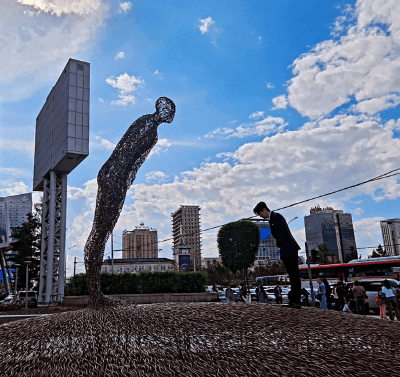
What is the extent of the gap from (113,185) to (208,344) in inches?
121

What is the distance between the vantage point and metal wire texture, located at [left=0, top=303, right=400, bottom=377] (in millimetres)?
3912

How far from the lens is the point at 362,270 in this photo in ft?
89.0

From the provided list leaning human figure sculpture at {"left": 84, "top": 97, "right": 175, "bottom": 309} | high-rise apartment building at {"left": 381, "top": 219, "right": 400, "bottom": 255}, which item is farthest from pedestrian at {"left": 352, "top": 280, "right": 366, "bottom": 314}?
high-rise apartment building at {"left": 381, "top": 219, "right": 400, "bottom": 255}

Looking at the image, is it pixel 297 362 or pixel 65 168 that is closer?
pixel 297 362

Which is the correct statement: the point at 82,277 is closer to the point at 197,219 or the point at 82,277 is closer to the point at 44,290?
the point at 44,290

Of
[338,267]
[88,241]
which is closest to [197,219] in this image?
[338,267]

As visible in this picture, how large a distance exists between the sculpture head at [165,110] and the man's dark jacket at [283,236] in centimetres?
285

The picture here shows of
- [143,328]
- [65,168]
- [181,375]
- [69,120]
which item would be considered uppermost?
[69,120]

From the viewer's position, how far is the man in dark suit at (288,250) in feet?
16.6

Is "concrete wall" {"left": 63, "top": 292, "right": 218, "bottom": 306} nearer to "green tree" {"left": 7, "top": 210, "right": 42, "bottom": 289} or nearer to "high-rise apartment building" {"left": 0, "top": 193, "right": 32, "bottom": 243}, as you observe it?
"green tree" {"left": 7, "top": 210, "right": 42, "bottom": 289}

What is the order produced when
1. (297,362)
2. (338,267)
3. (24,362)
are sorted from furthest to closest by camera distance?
(338,267), (24,362), (297,362)

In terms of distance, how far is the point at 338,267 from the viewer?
29531mm

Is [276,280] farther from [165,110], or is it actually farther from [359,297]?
[165,110]

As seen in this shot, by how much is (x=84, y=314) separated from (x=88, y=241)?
1379 millimetres
